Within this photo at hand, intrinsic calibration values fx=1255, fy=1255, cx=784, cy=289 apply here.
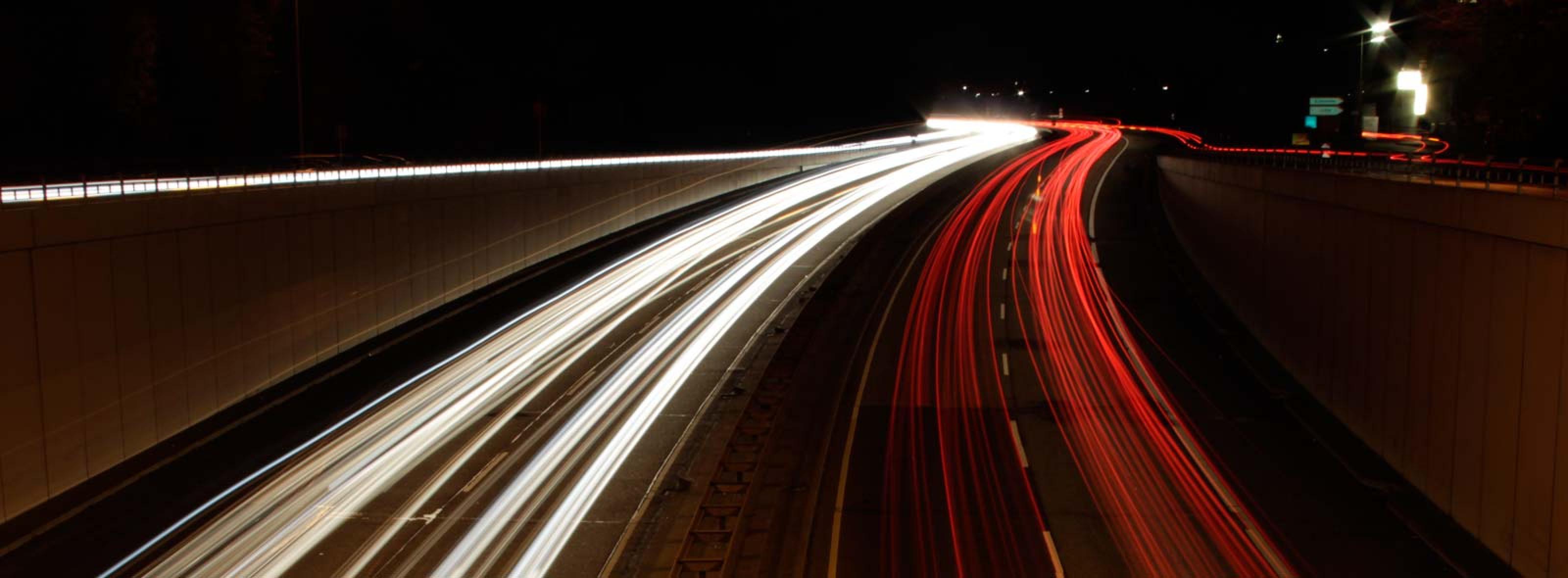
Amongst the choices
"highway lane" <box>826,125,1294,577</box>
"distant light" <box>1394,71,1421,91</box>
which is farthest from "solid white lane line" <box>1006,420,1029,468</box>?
"distant light" <box>1394,71,1421,91</box>

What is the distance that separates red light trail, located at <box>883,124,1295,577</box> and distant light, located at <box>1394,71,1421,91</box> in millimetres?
21397

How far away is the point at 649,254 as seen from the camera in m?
42.4

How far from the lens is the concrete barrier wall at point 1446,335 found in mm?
13938

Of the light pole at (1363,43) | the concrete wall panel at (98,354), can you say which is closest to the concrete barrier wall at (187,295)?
the concrete wall panel at (98,354)

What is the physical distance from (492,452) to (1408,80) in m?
48.7

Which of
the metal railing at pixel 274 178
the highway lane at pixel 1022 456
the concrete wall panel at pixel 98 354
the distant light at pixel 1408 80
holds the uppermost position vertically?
the distant light at pixel 1408 80

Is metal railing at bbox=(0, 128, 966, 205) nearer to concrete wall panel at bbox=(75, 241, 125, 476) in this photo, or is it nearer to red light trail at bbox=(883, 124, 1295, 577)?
concrete wall panel at bbox=(75, 241, 125, 476)

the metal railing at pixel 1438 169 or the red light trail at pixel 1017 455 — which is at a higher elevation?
the metal railing at pixel 1438 169

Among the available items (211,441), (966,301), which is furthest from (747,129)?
(211,441)

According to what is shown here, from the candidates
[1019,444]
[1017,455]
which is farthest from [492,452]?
[1019,444]

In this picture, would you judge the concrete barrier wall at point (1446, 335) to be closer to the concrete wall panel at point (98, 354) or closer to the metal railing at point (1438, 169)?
the metal railing at point (1438, 169)

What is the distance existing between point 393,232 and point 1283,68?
282 feet

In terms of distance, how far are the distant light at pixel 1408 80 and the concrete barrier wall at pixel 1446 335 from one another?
102ft

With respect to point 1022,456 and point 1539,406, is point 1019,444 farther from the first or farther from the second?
point 1539,406
